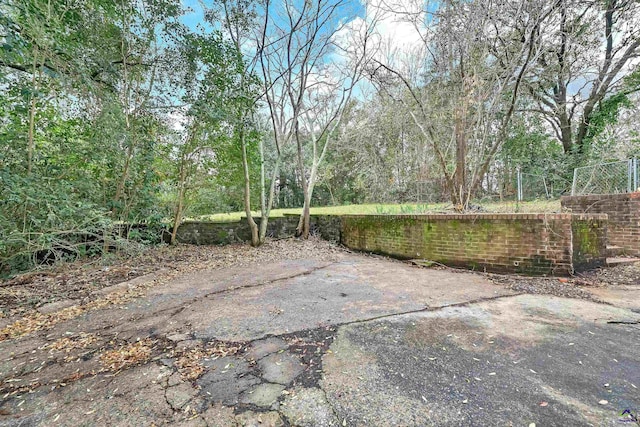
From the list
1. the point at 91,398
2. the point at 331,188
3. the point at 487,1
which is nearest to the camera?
the point at 91,398

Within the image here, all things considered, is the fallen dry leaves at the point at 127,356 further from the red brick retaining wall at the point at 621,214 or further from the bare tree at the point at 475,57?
the red brick retaining wall at the point at 621,214

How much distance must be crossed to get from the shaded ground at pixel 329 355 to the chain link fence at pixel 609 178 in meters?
3.24

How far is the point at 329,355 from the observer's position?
6.56ft

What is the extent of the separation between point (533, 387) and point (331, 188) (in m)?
16.8

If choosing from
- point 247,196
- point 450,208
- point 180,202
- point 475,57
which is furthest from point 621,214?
point 180,202

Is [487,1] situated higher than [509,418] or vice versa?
[487,1]

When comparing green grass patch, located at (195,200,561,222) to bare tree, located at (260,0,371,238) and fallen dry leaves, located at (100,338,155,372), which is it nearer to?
bare tree, located at (260,0,371,238)

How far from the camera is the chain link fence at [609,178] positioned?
5594mm

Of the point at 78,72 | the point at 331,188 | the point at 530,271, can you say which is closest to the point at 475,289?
the point at 530,271

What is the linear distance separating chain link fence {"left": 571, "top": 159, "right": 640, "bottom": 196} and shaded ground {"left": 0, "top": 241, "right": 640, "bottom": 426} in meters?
3.24

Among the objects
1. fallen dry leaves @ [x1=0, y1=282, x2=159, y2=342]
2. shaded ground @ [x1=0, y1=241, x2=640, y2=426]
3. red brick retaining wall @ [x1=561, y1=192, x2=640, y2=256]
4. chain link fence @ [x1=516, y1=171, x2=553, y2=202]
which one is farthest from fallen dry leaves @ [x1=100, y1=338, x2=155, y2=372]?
chain link fence @ [x1=516, y1=171, x2=553, y2=202]

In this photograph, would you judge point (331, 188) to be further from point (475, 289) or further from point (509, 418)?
point (509, 418)

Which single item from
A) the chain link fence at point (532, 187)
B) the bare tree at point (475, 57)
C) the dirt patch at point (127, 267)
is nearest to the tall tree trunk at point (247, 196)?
the dirt patch at point (127, 267)

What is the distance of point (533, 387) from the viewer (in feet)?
5.31
